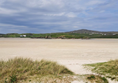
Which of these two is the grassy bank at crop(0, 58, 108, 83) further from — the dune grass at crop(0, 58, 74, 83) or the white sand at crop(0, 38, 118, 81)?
the white sand at crop(0, 38, 118, 81)

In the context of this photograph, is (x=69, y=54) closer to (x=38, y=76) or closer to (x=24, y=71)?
(x=24, y=71)

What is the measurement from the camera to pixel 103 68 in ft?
27.2

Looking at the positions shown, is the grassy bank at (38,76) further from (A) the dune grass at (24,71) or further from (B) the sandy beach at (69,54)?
(B) the sandy beach at (69,54)

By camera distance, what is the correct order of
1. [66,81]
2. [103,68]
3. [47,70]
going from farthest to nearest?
[103,68] → [47,70] → [66,81]

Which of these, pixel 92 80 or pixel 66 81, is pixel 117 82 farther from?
pixel 66 81

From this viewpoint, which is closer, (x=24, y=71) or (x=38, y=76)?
(x=38, y=76)

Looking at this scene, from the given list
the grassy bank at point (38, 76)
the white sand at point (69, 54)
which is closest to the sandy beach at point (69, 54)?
the white sand at point (69, 54)

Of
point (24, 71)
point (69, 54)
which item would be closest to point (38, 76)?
point (24, 71)

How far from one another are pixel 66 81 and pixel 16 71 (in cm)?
296

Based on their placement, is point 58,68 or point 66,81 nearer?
point 66,81

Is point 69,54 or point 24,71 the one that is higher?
point 24,71

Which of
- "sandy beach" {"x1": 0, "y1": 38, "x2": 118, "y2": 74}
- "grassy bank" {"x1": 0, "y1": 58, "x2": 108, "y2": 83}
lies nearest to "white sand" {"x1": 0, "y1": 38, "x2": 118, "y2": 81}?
"sandy beach" {"x1": 0, "y1": 38, "x2": 118, "y2": 74}

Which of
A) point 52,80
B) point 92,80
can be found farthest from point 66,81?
point 92,80

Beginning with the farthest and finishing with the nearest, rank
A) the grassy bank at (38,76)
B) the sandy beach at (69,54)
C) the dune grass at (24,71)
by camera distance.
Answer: the sandy beach at (69,54)
the dune grass at (24,71)
the grassy bank at (38,76)
